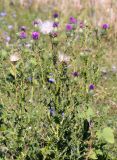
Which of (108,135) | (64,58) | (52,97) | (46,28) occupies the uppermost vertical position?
(46,28)

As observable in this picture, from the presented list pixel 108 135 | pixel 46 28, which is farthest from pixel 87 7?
pixel 46 28

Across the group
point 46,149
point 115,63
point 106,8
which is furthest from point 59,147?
point 106,8

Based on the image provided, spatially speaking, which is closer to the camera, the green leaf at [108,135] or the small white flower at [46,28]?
the small white flower at [46,28]

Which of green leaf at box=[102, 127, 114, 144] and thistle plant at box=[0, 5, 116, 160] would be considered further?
green leaf at box=[102, 127, 114, 144]

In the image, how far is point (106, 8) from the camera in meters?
6.49

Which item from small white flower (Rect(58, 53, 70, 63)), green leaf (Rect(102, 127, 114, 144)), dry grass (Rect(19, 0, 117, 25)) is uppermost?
dry grass (Rect(19, 0, 117, 25))

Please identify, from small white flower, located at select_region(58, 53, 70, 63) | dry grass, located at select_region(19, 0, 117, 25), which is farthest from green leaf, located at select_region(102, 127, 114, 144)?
dry grass, located at select_region(19, 0, 117, 25)

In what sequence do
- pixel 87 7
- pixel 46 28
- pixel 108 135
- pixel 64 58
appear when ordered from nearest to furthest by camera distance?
1. pixel 64 58
2. pixel 46 28
3. pixel 108 135
4. pixel 87 7

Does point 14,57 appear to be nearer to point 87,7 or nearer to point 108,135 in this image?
point 108,135

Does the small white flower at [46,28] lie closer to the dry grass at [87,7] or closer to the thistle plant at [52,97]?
the thistle plant at [52,97]

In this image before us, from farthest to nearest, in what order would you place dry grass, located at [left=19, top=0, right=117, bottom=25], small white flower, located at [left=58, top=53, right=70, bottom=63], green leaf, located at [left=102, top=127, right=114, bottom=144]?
dry grass, located at [left=19, top=0, right=117, bottom=25] → green leaf, located at [left=102, top=127, right=114, bottom=144] → small white flower, located at [left=58, top=53, right=70, bottom=63]

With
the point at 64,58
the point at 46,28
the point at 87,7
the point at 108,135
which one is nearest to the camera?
the point at 64,58

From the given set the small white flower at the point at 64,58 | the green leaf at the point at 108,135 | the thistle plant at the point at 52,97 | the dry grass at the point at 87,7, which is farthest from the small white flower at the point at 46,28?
the dry grass at the point at 87,7

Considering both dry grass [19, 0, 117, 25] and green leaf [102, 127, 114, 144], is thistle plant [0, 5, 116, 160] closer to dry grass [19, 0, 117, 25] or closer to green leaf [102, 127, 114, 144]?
green leaf [102, 127, 114, 144]
